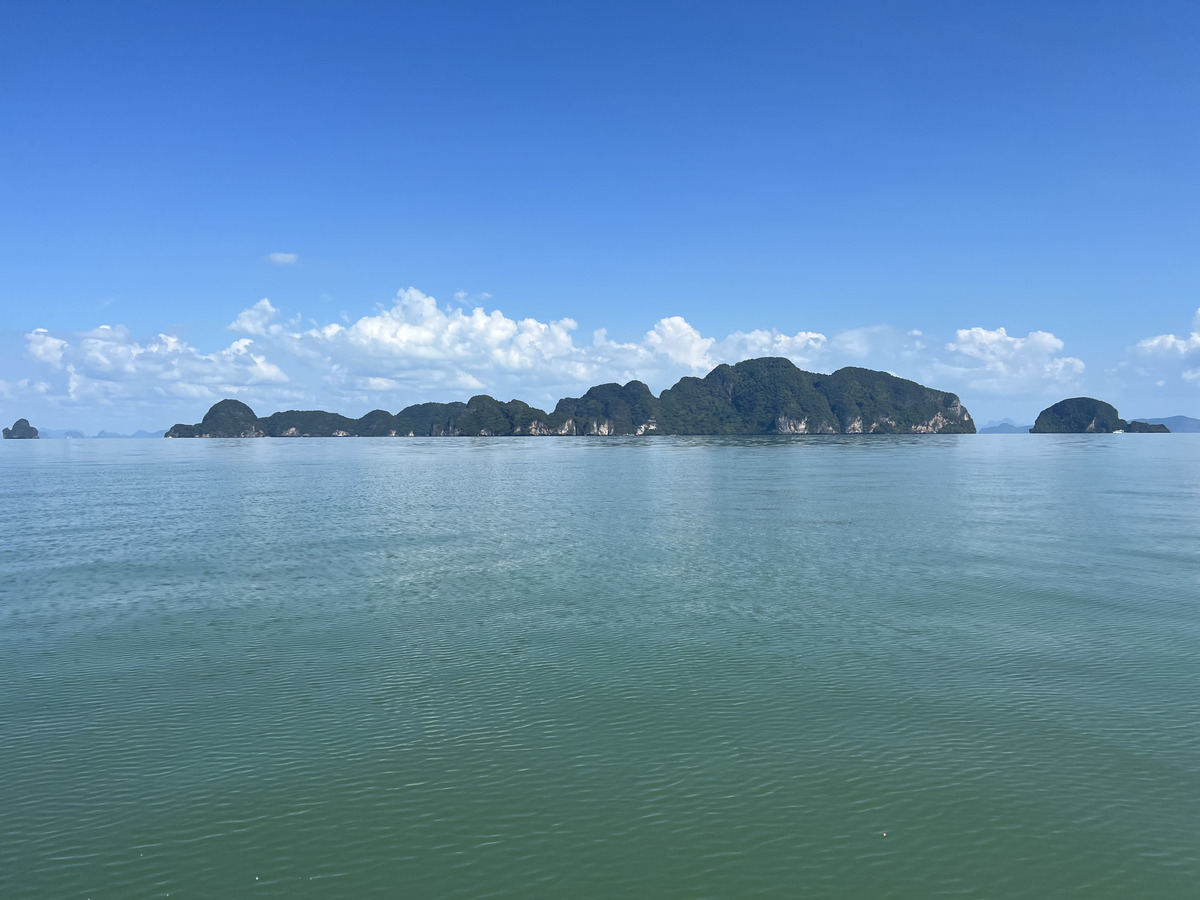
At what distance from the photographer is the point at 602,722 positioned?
60.6 feet

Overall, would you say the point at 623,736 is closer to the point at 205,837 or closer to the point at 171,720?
the point at 205,837

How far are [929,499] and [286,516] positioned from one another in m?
59.8

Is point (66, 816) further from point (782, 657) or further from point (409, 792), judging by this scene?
point (782, 657)

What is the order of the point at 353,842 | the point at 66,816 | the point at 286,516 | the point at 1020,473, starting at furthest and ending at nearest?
the point at 1020,473, the point at 286,516, the point at 66,816, the point at 353,842

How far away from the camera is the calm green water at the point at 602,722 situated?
12914mm

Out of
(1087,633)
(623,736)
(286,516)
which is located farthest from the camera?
(286,516)

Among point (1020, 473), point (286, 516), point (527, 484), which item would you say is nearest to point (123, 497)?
point (286, 516)

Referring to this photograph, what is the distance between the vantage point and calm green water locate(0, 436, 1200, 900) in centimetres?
1291

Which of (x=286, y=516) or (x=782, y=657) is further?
(x=286, y=516)

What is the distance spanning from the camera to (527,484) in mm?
89938

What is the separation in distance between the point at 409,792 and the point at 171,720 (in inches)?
323

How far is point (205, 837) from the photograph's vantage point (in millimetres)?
13672

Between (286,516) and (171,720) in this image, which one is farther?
(286,516)

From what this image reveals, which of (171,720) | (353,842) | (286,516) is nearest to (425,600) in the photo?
(171,720)
